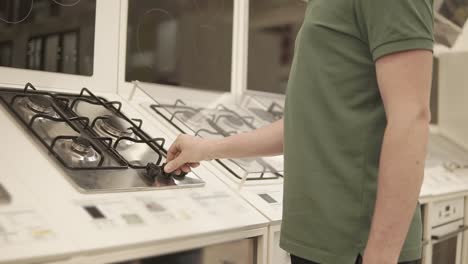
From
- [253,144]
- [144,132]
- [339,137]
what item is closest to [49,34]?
[144,132]

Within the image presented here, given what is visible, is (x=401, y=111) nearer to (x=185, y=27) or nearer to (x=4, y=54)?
(x=4, y=54)

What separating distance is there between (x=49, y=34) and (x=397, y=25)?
0.98 metres

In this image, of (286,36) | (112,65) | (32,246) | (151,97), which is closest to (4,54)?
(112,65)

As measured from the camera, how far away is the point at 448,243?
5.88ft

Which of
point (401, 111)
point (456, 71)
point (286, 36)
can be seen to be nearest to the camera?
point (401, 111)

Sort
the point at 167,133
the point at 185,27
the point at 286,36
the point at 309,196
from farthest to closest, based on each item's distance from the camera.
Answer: the point at 286,36
the point at 185,27
the point at 167,133
the point at 309,196

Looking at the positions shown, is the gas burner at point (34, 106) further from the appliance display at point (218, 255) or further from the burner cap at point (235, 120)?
the burner cap at point (235, 120)

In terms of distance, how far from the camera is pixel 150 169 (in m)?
0.94

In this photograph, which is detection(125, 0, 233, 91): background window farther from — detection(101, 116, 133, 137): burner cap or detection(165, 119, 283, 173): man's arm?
detection(165, 119, 283, 173): man's arm

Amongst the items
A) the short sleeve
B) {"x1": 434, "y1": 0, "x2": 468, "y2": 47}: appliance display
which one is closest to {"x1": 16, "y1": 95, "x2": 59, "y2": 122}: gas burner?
the short sleeve

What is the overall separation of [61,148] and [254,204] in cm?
44

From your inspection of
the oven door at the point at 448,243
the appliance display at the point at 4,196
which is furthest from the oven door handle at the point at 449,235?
the appliance display at the point at 4,196

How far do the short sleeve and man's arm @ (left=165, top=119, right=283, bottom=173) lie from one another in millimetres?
322

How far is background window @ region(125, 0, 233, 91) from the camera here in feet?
4.68
